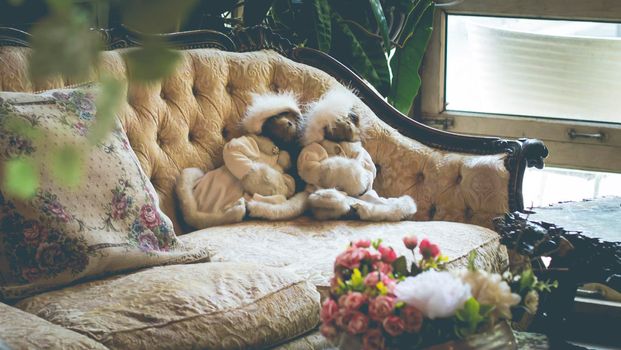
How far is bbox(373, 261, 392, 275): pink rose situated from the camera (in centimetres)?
141

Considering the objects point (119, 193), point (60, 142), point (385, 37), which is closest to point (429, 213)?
point (385, 37)

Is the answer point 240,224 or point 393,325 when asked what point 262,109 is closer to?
point 240,224

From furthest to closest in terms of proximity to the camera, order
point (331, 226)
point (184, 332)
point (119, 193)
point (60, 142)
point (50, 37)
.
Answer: point (331, 226) → point (119, 193) → point (60, 142) → point (184, 332) → point (50, 37)

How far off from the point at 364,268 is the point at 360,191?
1255 mm

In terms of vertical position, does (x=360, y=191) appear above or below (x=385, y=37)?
below

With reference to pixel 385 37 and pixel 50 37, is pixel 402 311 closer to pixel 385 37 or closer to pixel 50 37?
pixel 50 37

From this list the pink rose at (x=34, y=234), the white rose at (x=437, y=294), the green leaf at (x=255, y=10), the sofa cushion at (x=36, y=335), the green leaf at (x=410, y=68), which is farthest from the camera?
the green leaf at (x=410, y=68)

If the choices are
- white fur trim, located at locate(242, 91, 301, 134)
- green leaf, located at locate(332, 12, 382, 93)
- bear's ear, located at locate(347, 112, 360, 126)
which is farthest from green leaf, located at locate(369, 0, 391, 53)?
white fur trim, located at locate(242, 91, 301, 134)

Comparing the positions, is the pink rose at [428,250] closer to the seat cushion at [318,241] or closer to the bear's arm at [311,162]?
the seat cushion at [318,241]

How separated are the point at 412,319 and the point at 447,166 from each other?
1.48 meters

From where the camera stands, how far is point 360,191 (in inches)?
105

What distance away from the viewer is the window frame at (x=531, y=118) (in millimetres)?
3609

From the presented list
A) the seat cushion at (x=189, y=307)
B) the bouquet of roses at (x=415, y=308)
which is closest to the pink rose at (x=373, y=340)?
the bouquet of roses at (x=415, y=308)

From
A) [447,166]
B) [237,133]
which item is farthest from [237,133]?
[447,166]
